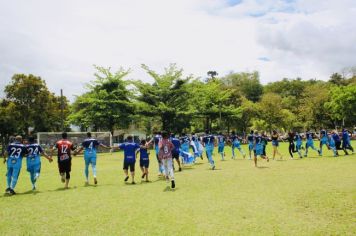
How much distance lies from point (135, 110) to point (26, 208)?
46995mm

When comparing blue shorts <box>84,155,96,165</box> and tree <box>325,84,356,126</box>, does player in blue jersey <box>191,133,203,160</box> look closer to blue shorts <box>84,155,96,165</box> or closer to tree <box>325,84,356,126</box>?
blue shorts <box>84,155,96,165</box>

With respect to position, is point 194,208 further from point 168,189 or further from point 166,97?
point 166,97

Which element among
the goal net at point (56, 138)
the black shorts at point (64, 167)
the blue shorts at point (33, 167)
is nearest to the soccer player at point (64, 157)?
the black shorts at point (64, 167)

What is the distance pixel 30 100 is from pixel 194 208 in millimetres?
49801

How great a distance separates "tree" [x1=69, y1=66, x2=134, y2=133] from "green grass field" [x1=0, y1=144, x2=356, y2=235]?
4181 cm

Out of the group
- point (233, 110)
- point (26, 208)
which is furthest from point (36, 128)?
point (26, 208)

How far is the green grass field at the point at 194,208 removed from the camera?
7.71 metres

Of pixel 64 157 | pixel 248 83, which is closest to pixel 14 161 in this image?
pixel 64 157

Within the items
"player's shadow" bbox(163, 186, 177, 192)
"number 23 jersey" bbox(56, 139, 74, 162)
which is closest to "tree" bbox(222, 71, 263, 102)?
"number 23 jersey" bbox(56, 139, 74, 162)

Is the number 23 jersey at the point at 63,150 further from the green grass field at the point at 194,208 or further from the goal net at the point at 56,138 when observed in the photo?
the goal net at the point at 56,138

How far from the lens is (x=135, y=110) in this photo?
57250mm

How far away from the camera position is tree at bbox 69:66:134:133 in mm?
56156

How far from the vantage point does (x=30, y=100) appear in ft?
178

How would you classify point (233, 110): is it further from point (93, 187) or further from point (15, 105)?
point (93, 187)
